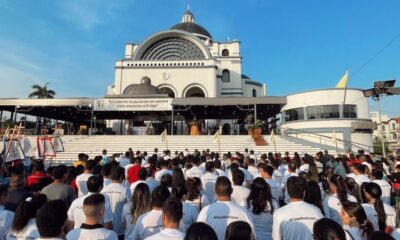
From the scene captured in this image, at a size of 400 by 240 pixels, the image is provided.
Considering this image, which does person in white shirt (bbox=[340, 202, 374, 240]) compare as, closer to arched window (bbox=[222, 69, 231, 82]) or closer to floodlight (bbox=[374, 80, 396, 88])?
floodlight (bbox=[374, 80, 396, 88])

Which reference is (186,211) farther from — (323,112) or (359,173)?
(323,112)

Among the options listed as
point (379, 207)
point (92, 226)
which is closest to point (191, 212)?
point (92, 226)

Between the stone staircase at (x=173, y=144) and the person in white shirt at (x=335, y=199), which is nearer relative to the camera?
the person in white shirt at (x=335, y=199)


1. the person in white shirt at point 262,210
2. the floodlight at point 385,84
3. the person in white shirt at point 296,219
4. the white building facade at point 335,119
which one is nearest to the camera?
the person in white shirt at point 296,219

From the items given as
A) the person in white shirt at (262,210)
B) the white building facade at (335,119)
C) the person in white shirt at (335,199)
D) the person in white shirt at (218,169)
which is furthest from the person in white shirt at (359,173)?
the white building facade at (335,119)

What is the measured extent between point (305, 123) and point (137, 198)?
2810cm

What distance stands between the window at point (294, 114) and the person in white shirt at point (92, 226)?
29408 millimetres

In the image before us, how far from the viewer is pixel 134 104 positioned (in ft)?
88.9

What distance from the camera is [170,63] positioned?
141 ft

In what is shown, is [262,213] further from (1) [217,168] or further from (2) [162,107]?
(2) [162,107]

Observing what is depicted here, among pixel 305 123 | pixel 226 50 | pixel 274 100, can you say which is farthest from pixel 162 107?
pixel 226 50

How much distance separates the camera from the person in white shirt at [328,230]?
2.13 meters

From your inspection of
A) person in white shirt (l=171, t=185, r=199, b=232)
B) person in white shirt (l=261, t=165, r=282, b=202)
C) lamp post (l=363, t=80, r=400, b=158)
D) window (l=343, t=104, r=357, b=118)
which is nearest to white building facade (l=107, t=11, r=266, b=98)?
window (l=343, t=104, r=357, b=118)

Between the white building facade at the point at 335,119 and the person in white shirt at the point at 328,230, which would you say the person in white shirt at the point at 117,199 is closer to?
the person in white shirt at the point at 328,230
